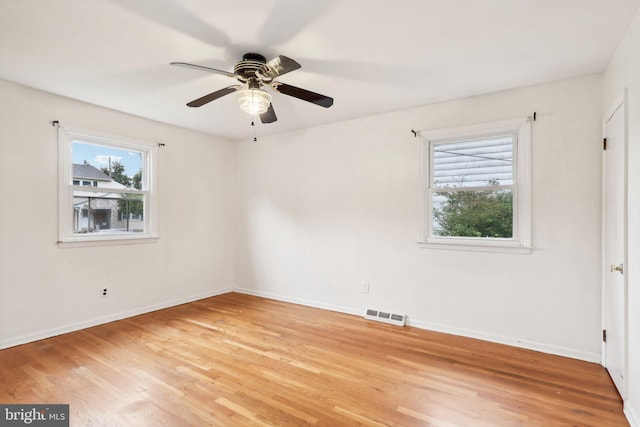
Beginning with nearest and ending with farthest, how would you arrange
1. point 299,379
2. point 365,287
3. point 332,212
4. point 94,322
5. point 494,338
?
point 299,379 → point 494,338 → point 94,322 → point 365,287 → point 332,212

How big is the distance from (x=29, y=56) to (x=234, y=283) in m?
3.77

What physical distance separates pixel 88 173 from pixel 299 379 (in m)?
3.22

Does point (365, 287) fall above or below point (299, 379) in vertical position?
above

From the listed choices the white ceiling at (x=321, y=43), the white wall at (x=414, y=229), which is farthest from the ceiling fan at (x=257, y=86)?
the white wall at (x=414, y=229)

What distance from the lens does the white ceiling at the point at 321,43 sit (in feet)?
6.37

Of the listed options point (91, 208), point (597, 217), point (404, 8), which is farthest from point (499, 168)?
point (91, 208)

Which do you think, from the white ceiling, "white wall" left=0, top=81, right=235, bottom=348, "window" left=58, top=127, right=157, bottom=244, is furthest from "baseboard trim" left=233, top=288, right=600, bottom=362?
"window" left=58, top=127, right=157, bottom=244

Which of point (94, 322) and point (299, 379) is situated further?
point (94, 322)

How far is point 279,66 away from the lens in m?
2.18

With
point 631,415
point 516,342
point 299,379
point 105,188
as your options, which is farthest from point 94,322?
point 631,415

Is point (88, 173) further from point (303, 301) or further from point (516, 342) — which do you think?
point (516, 342)

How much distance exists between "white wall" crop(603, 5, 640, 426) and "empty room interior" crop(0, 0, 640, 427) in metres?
0.02

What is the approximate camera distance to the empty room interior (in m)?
2.07

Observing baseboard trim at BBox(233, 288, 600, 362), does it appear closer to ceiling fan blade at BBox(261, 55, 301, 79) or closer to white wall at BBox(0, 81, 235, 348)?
white wall at BBox(0, 81, 235, 348)
